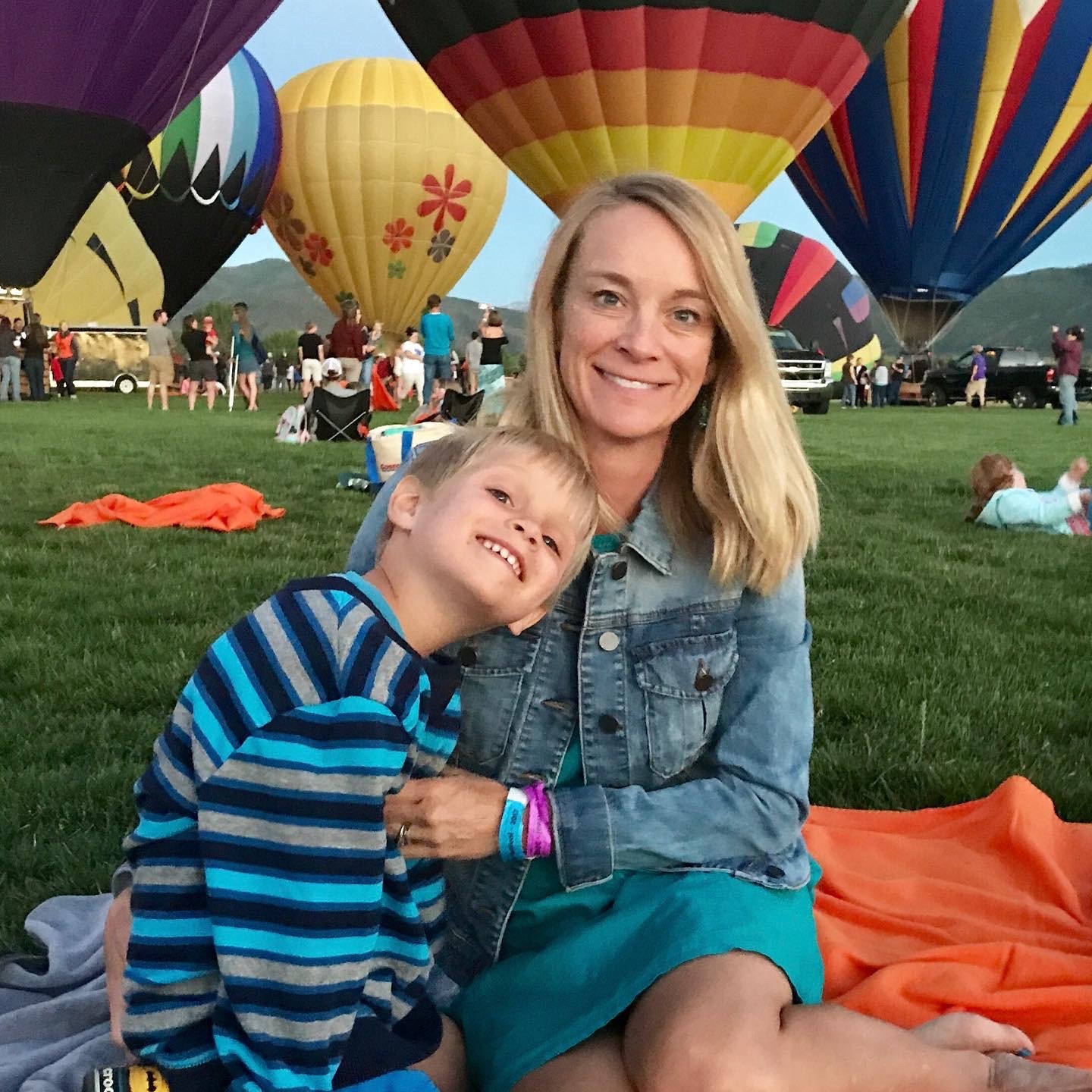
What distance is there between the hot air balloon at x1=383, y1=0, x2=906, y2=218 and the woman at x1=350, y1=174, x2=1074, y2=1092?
10571mm

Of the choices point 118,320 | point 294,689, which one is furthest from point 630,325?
point 118,320

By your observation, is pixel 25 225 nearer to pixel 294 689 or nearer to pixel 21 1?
pixel 21 1

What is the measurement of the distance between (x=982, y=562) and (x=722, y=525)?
4619 mm

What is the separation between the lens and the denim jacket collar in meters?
1.89

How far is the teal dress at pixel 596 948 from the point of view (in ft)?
5.33

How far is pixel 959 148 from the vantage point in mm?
19438

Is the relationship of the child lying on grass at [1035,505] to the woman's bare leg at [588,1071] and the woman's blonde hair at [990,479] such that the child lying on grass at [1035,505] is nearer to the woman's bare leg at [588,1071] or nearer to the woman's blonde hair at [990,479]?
the woman's blonde hair at [990,479]

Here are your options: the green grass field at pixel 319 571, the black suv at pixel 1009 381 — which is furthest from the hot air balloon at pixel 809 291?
the green grass field at pixel 319 571

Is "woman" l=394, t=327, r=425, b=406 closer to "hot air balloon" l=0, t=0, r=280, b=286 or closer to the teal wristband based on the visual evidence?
"hot air balloon" l=0, t=0, r=280, b=286

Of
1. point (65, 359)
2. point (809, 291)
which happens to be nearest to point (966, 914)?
point (65, 359)

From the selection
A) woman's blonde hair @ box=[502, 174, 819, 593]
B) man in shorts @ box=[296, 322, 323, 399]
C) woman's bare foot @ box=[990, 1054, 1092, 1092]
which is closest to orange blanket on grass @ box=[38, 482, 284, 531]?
woman's blonde hair @ box=[502, 174, 819, 593]

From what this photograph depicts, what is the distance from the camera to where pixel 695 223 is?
6.03 feet

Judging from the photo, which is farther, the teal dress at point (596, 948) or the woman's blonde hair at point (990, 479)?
the woman's blonde hair at point (990, 479)

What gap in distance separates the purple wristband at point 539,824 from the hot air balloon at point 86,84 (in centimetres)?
1183
